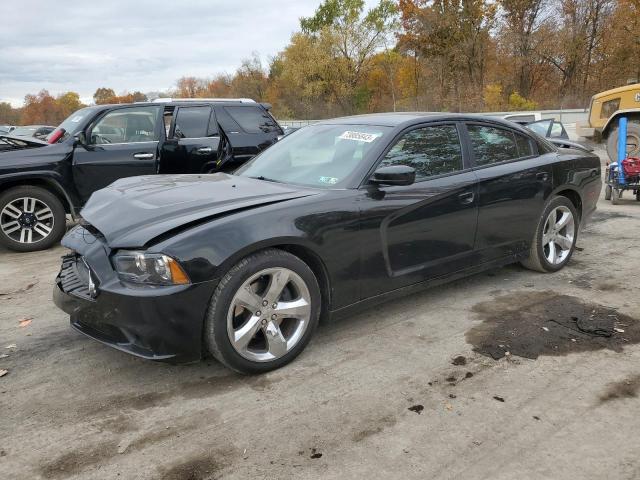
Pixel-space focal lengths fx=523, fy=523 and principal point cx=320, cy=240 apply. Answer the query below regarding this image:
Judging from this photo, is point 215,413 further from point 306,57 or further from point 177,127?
point 306,57

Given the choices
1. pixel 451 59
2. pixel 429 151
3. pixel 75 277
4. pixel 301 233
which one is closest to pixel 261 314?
pixel 301 233

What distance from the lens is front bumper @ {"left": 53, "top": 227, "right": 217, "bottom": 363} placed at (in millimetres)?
2807

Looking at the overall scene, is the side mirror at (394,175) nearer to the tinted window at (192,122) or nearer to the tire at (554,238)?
the tire at (554,238)

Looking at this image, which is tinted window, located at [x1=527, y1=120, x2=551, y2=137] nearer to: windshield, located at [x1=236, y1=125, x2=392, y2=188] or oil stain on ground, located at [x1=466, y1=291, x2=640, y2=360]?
oil stain on ground, located at [x1=466, y1=291, x2=640, y2=360]

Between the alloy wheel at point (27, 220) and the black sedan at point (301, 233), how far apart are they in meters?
3.00

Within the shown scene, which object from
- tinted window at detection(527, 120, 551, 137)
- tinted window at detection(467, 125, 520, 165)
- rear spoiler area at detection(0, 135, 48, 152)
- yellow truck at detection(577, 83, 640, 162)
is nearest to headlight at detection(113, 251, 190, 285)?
tinted window at detection(467, 125, 520, 165)

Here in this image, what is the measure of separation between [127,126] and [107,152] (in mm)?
515

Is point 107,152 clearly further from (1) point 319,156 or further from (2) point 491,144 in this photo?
(2) point 491,144

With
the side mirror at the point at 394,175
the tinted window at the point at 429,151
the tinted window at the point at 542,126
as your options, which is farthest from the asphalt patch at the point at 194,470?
the tinted window at the point at 542,126

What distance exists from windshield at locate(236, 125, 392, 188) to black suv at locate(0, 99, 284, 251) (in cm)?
315

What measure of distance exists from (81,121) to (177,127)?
1.24m

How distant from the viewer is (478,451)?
244 centimetres

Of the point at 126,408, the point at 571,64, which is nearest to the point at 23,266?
the point at 126,408

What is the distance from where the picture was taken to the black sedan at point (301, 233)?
2.88 m
